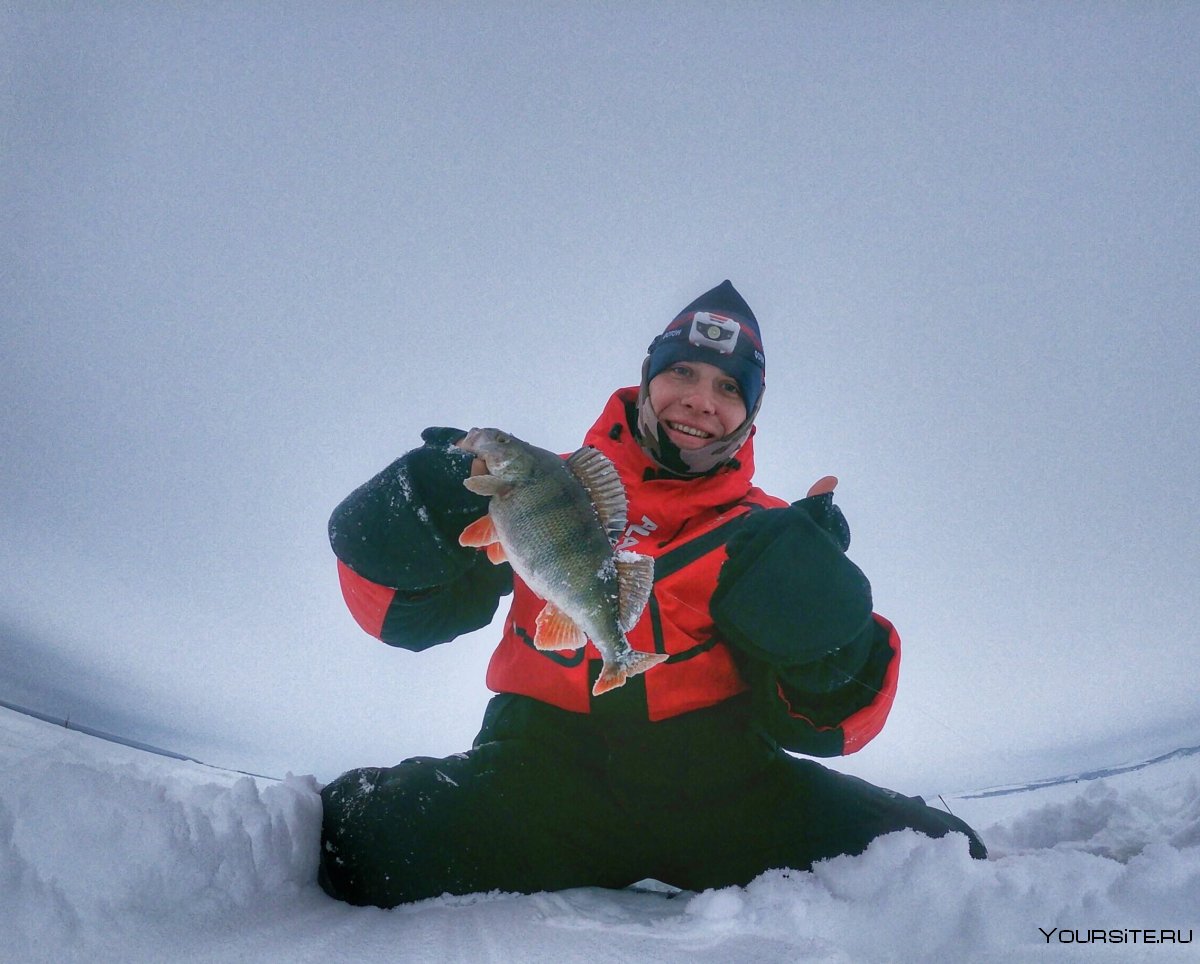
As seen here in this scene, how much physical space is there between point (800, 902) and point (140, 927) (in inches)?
68.3

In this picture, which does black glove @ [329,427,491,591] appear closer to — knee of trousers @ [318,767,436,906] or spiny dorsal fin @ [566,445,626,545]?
spiny dorsal fin @ [566,445,626,545]

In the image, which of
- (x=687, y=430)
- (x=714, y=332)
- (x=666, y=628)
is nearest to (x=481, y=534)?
(x=666, y=628)

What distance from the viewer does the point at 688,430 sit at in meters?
A: 2.95

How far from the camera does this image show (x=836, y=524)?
2.50 metres

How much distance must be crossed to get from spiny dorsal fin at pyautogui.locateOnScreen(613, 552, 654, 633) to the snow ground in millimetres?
883

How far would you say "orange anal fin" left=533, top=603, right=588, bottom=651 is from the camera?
191 centimetres

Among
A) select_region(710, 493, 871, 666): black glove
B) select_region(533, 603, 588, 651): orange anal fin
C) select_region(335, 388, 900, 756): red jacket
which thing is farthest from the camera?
select_region(335, 388, 900, 756): red jacket

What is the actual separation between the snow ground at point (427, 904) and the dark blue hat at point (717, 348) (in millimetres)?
2204

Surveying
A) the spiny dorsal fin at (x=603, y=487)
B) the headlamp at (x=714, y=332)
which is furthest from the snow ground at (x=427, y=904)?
the headlamp at (x=714, y=332)

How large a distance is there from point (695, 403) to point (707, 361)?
31 cm

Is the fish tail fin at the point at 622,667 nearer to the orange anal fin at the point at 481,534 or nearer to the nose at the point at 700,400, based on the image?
the orange anal fin at the point at 481,534

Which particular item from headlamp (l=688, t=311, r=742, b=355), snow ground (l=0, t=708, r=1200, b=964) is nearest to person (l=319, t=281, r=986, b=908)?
snow ground (l=0, t=708, r=1200, b=964)

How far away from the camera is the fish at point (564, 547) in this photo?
1774mm

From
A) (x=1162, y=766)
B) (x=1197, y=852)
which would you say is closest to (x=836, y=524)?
(x=1197, y=852)
